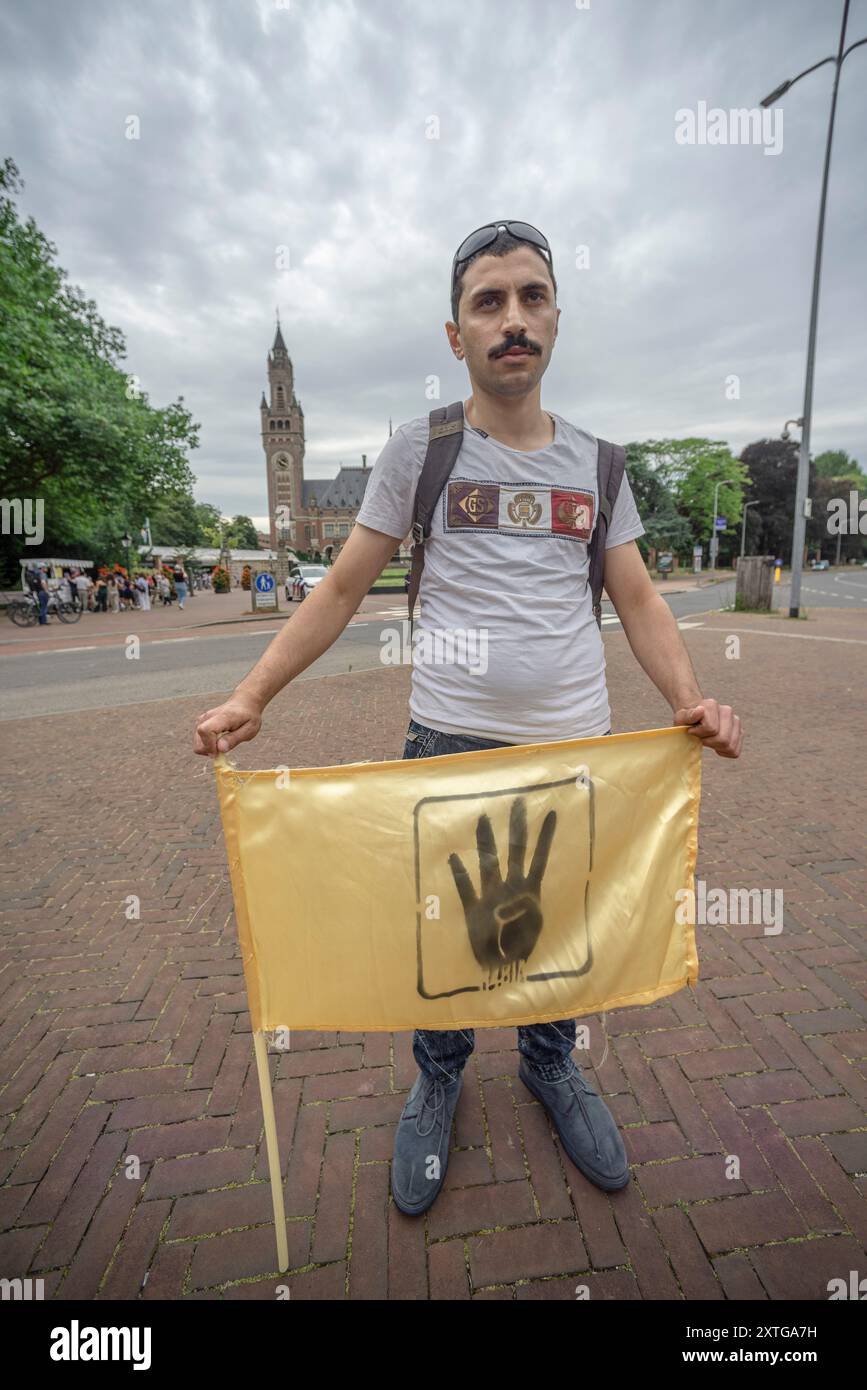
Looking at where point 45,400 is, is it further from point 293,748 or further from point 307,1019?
point 307,1019

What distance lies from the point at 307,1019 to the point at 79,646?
51.6 feet

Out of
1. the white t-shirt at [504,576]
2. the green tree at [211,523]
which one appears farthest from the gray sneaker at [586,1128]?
the green tree at [211,523]

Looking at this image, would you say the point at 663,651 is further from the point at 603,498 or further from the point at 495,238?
the point at 495,238

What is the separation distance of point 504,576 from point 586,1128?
164 centimetres

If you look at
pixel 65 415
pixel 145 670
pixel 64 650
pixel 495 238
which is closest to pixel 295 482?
pixel 65 415

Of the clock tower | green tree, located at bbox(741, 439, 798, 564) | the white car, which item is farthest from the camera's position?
the clock tower

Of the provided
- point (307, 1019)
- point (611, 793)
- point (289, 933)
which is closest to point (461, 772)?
point (611, 793)

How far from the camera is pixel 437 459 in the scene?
5.34 ft

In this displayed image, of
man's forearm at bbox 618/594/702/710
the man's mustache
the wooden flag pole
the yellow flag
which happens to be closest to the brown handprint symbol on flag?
the yellow flag

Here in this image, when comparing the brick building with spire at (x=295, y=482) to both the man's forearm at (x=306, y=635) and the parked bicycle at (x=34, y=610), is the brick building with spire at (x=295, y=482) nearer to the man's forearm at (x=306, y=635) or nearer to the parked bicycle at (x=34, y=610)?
the parked bicycle at (x=34, y=610)

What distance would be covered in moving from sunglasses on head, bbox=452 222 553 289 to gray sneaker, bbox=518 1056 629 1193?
236 centimetres

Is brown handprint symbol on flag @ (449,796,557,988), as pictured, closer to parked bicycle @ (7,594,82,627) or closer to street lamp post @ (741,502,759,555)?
parked bicycle @ (7,594,82,627)

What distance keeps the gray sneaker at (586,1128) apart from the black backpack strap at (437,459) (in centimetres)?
160

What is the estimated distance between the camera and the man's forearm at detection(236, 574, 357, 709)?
64.5 inches
